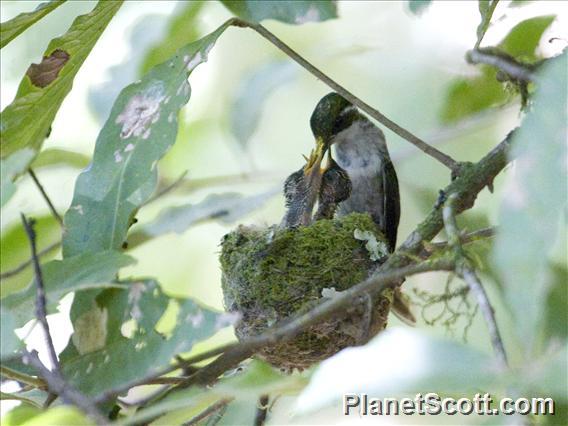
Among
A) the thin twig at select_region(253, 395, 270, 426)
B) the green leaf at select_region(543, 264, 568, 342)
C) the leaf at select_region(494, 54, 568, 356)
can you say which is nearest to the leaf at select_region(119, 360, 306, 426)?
the leaf at select_region(494, 54, 568, 356)

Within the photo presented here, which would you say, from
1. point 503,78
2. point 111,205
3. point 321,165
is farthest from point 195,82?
point 111,205

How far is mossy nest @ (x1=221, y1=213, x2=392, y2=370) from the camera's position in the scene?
8.36ft

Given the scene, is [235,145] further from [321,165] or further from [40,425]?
[40,425]

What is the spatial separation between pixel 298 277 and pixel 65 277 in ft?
3.45

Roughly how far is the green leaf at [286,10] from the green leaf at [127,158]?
0.34 metres

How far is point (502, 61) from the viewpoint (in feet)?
7.69

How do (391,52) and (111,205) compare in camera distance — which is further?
(391,52)

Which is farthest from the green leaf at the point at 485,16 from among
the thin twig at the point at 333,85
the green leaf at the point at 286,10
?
the green leaf at the point at 286,10

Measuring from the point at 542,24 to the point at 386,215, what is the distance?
110 centimetres

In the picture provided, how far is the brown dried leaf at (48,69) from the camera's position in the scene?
202 cm

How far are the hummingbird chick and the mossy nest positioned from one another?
1.37 feet

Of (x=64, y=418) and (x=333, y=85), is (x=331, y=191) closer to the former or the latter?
(x=333, y=85)

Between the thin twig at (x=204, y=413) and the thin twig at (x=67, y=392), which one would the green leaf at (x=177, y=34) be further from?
the thin twig at (x=67, y=392)

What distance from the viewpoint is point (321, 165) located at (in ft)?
11.2
